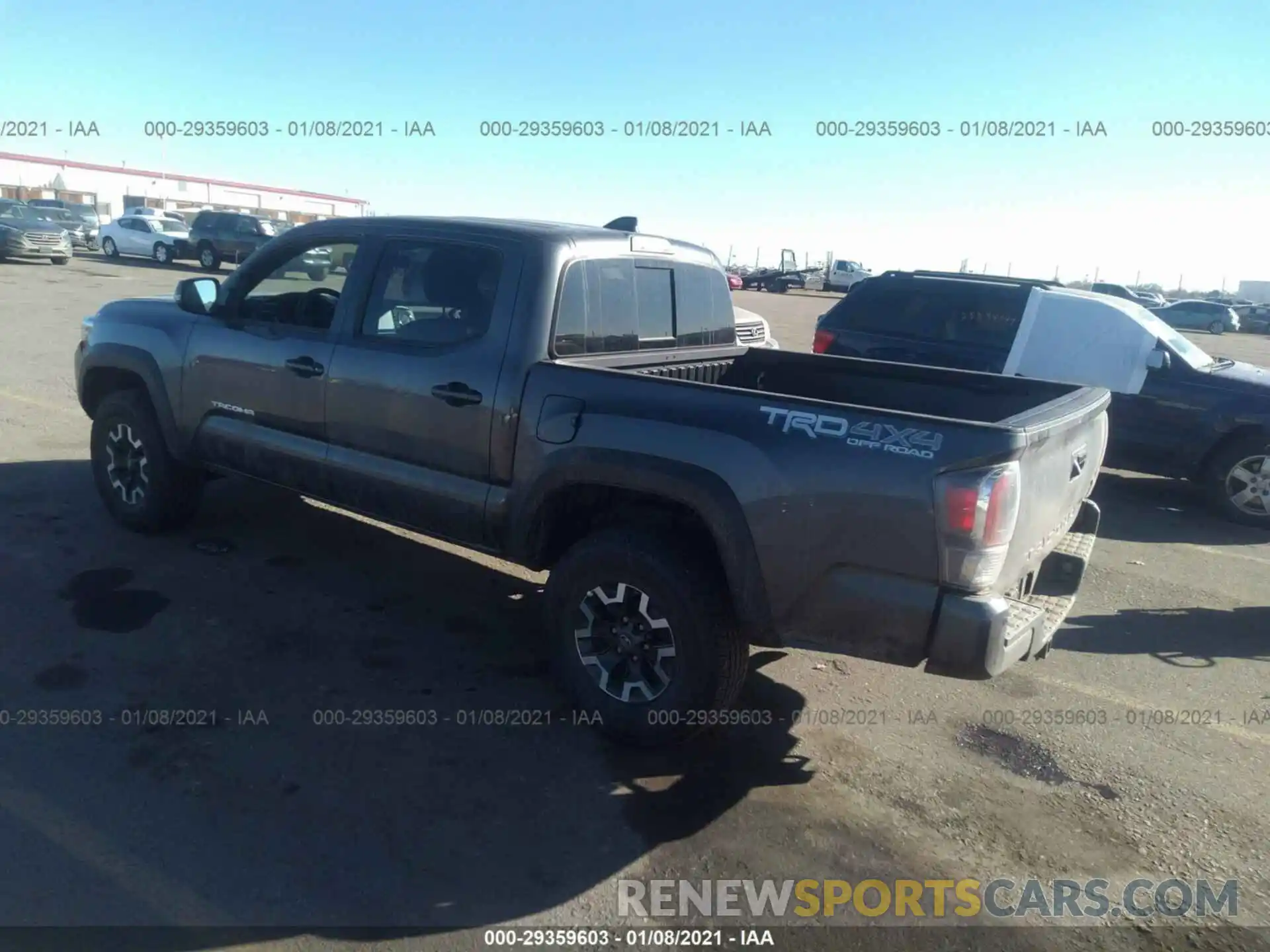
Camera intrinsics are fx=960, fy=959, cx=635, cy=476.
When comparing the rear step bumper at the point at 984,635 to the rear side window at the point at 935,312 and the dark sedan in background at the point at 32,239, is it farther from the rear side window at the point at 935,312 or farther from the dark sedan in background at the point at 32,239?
the dark sedan in background at the point at 32,239

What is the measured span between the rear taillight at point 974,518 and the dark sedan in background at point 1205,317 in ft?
136

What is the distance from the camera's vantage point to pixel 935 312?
922 cm

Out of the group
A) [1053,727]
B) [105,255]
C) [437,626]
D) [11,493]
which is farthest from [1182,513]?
[105,255]

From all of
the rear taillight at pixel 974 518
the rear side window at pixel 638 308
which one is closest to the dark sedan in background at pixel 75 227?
the rear side window at pixel 638 308

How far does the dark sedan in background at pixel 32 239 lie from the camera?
2509 centimetres

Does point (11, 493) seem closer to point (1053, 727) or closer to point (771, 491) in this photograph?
point (771, 491)

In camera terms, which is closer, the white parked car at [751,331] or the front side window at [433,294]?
the front side window at [433,294]

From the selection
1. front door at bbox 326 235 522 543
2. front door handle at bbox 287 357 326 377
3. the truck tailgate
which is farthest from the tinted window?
the truck tailgate

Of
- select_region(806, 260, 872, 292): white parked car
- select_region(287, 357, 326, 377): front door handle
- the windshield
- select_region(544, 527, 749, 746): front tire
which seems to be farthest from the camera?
select_region(806, 260, 872, 292): white parked car

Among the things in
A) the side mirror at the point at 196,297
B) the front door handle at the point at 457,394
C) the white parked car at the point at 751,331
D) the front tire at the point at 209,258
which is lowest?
the front door handle at the point at 457,394

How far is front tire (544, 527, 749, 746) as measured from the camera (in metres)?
3.68

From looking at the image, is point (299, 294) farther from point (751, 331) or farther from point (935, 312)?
point (935, 312)

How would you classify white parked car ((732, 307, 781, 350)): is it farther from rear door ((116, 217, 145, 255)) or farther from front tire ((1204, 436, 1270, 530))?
rear door ((116, 217, 145, 255))

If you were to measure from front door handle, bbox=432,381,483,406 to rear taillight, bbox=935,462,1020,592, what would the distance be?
2031 mm
